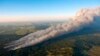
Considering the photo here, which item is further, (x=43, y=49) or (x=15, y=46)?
(x=43, y=49)

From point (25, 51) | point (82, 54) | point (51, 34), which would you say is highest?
point (51, 34)

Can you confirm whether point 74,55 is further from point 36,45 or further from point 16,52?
point 16,52

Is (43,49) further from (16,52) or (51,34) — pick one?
(16,52)

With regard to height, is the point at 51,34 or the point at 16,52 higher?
the point at 51,34

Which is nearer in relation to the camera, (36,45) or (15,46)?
(15,46)

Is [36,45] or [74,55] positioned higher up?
[36,45]

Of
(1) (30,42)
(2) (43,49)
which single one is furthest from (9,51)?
(2) (43,49)

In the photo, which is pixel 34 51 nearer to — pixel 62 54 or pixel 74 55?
pixel 62 54

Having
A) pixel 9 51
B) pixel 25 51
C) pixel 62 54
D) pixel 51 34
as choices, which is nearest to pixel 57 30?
pixel 51 34
